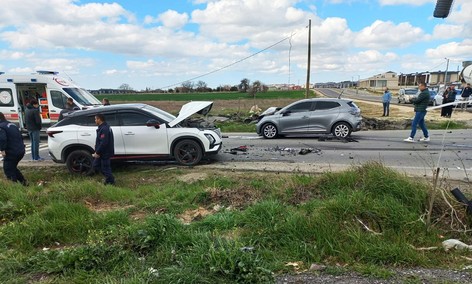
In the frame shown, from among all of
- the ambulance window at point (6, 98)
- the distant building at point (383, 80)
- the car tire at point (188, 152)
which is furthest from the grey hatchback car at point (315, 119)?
the distant building at point (383, 80)

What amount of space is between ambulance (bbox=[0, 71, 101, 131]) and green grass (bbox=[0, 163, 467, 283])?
9.69 m

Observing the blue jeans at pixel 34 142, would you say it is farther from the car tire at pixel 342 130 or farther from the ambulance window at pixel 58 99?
the car tire at pixel 342 130

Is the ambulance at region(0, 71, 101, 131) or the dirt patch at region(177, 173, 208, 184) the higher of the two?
the ambulance at region(0, 71, 101, 131)

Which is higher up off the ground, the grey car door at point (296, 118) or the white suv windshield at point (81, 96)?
the white suv windshield at point (81, 96)

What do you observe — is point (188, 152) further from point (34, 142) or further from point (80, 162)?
point (34, 142)

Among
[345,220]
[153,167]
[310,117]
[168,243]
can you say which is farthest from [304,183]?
[310,117]

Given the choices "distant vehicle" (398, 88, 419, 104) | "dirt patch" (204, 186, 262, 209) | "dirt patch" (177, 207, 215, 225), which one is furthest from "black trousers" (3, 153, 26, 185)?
"distant vehicle" (398, 88, 419, 104)

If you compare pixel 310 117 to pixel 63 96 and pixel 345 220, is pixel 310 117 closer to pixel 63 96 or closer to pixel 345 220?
pixel 345 220

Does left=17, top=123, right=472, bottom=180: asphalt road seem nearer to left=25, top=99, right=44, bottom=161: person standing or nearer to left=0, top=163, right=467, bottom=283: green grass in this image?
left=25, top=99, right=44, bottom=161: person standing

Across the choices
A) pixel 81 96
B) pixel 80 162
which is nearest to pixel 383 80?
pixel 81 96

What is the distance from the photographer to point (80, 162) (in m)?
7.85

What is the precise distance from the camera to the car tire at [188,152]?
8.19 meters

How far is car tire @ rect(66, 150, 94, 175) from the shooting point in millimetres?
7789

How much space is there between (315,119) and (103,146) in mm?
8204
